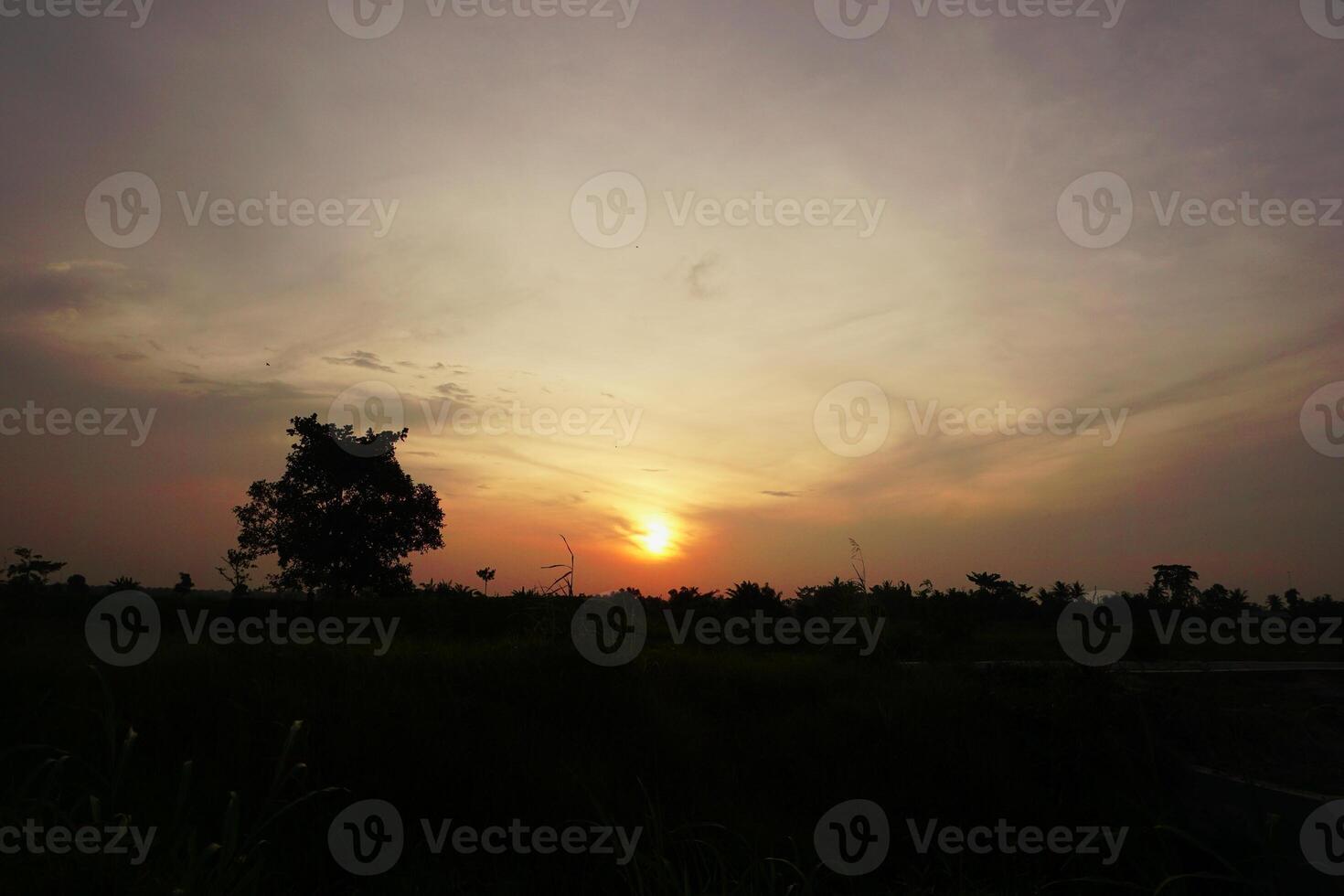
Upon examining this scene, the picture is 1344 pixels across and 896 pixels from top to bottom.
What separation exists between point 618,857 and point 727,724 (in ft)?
8.03

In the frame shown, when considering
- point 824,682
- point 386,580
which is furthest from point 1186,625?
point 386,580

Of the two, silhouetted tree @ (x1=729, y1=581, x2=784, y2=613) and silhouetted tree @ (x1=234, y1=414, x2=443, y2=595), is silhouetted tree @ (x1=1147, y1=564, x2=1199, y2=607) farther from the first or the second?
silhouetted tree @ (x1=234, y1=414, x2=443, y2=595)

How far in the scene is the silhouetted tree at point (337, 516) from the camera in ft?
93.5

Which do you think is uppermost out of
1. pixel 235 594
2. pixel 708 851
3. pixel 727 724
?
pixel 235 594

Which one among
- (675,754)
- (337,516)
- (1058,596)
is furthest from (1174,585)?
(337,516)

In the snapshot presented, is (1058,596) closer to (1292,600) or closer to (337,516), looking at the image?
(1292,600)

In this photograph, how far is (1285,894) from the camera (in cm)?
579

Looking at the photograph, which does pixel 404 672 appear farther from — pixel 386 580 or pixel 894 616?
pixel 386 580

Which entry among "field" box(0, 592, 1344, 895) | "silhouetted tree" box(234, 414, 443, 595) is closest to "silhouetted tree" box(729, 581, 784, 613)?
"field" box(0, 592, 1344, 895)

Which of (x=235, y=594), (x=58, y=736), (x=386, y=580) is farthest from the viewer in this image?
(x=386, y=580)

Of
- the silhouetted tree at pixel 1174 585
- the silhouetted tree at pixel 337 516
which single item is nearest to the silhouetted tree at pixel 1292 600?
the silhouetted tree at pixel 1174 585

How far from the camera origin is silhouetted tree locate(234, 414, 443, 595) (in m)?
28.5

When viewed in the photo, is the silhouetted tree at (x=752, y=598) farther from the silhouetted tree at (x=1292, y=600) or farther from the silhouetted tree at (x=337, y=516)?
the silhouetted tree at (x=337, y=516)

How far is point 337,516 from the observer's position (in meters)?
28.8
